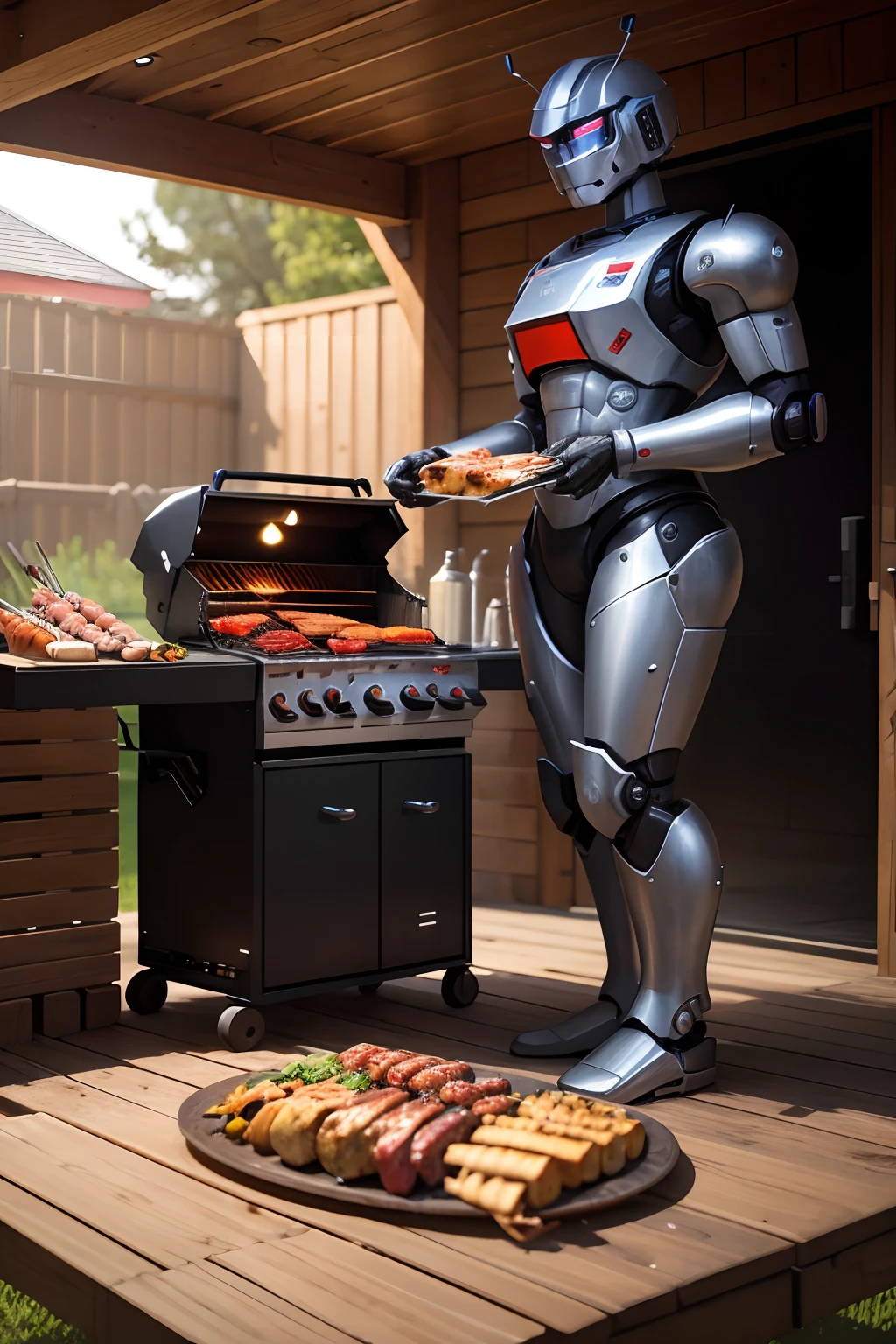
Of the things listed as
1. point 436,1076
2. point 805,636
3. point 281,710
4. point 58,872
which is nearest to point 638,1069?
point 436,1076

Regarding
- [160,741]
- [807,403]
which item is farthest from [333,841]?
[807,403]

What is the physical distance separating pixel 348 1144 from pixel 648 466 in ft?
4.81

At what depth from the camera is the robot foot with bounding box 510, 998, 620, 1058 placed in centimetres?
333

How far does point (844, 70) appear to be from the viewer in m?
4.26

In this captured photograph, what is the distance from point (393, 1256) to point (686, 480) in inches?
69.0

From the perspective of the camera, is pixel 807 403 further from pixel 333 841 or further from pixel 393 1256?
pixel 393 1256

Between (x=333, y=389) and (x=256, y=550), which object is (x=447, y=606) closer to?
(x=256, y=550)

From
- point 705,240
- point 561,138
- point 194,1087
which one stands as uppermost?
point 561,138

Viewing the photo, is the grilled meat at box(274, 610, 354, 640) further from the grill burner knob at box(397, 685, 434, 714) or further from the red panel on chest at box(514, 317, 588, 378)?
the red panel on chest at box(514, 317, 588, 378)

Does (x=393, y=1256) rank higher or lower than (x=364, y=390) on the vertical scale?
lower

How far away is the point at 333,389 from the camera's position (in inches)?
240

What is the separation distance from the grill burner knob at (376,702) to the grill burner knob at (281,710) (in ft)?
0.73

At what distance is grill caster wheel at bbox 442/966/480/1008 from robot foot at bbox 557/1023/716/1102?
815mm

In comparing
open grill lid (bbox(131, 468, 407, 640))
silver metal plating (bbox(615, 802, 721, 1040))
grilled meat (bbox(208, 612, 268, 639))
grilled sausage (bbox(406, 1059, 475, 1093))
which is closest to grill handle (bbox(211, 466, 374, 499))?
open grill lid (bbox(131, 468, 407, 640))
